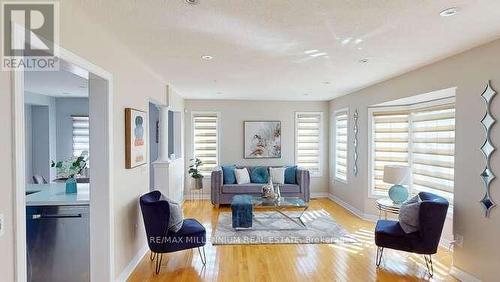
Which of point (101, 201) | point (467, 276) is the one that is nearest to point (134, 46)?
point (101, 201)

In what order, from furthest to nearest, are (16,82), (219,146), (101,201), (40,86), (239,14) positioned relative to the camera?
(219,146), (40,86), (101,201), (239,14), (16,82)

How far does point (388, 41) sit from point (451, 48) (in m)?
0.81

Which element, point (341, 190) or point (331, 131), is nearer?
point (341, 190)

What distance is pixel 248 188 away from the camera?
6617 millimetres

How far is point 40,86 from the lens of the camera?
5.55 metres

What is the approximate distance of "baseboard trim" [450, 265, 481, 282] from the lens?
3.17 metres

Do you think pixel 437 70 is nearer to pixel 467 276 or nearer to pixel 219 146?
pixel 467 276

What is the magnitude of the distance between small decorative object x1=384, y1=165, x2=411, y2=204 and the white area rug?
0.93 metres

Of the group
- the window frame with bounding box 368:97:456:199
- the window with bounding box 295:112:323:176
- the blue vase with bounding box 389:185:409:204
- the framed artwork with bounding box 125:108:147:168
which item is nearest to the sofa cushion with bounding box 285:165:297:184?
the window with bounding box 295:112:323:176

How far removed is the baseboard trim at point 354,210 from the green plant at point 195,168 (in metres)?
Answer: 3.29

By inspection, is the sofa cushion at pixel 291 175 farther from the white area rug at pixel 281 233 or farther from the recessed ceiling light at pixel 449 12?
the recessed ceiling light at pixel 449 12

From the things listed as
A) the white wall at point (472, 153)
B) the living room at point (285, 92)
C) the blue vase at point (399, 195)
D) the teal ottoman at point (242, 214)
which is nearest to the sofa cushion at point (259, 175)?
the living room at point (285, 92)

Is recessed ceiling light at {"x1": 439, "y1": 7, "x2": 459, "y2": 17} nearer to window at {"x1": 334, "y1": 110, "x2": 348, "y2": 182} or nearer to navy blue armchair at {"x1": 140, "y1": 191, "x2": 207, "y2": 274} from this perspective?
navy blue armchair at {"x1": 140, "y1": 191, "x2": 207, "y2": 274}

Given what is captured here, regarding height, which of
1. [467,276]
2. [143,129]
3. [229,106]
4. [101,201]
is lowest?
[467,276]
